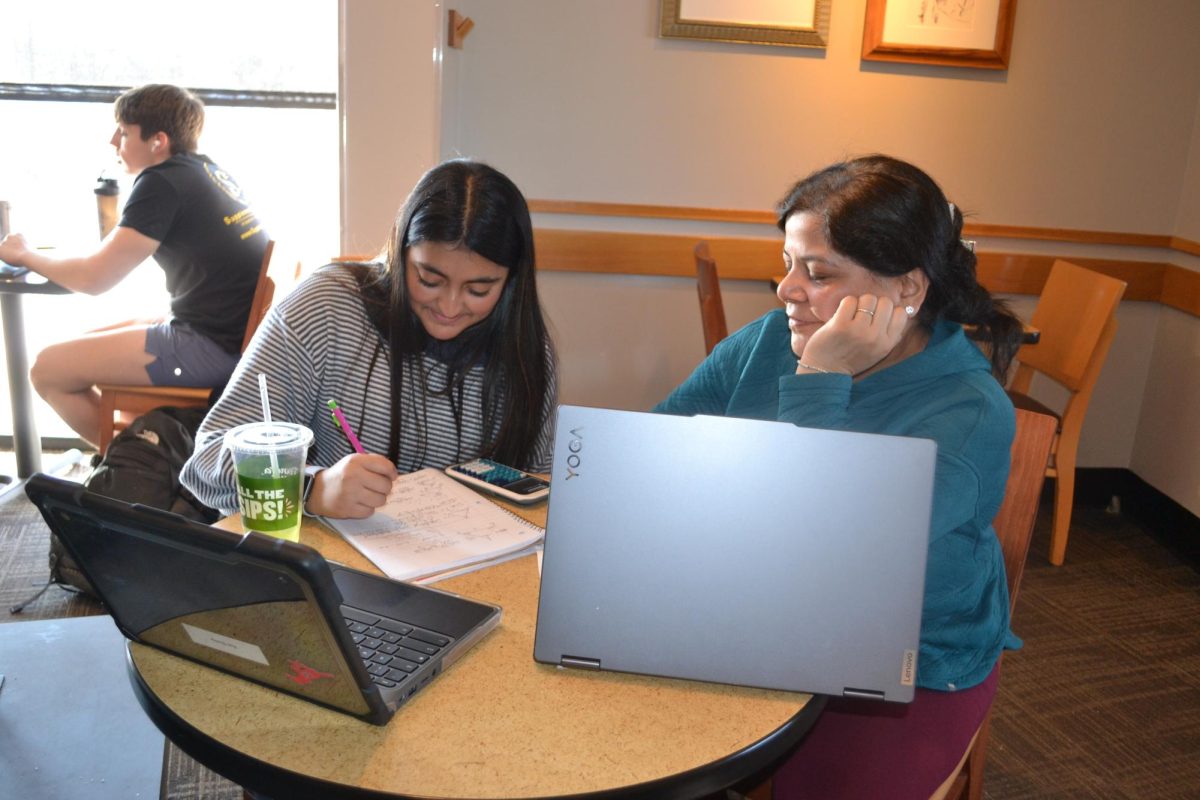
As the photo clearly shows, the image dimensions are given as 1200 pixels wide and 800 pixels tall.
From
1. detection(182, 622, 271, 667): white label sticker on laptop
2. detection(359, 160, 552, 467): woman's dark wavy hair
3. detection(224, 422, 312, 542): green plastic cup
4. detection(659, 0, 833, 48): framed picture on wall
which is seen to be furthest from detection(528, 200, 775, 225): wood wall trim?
detection(182, 622, 271, 667): white label sticker on laptop

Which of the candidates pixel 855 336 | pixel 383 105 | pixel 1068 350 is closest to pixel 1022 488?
pixel 855 336

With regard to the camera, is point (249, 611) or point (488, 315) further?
point (488, 315)

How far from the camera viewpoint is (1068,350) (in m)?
3.01

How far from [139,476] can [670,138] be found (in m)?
1.90

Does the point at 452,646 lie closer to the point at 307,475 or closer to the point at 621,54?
the point at 307,475

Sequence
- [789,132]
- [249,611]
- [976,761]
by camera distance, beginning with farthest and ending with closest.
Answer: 1. [789,132]
2. [976,761]
3. [249,611]

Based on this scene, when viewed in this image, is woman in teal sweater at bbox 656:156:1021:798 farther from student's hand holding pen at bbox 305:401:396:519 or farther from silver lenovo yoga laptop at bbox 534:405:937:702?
student's hand holding pen at bbox 305:401:396:519

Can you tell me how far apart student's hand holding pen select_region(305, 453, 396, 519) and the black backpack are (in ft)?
3.03

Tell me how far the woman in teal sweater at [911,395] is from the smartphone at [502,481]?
0.37 meters

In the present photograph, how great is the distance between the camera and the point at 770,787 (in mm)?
1450

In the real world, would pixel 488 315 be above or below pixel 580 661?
above

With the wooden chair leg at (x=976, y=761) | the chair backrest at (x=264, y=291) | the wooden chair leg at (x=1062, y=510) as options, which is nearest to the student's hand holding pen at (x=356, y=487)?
the wooden chair leg at (x=976, y=761)

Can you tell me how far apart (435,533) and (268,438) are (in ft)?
0.77

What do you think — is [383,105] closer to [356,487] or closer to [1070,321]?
[356,487]
